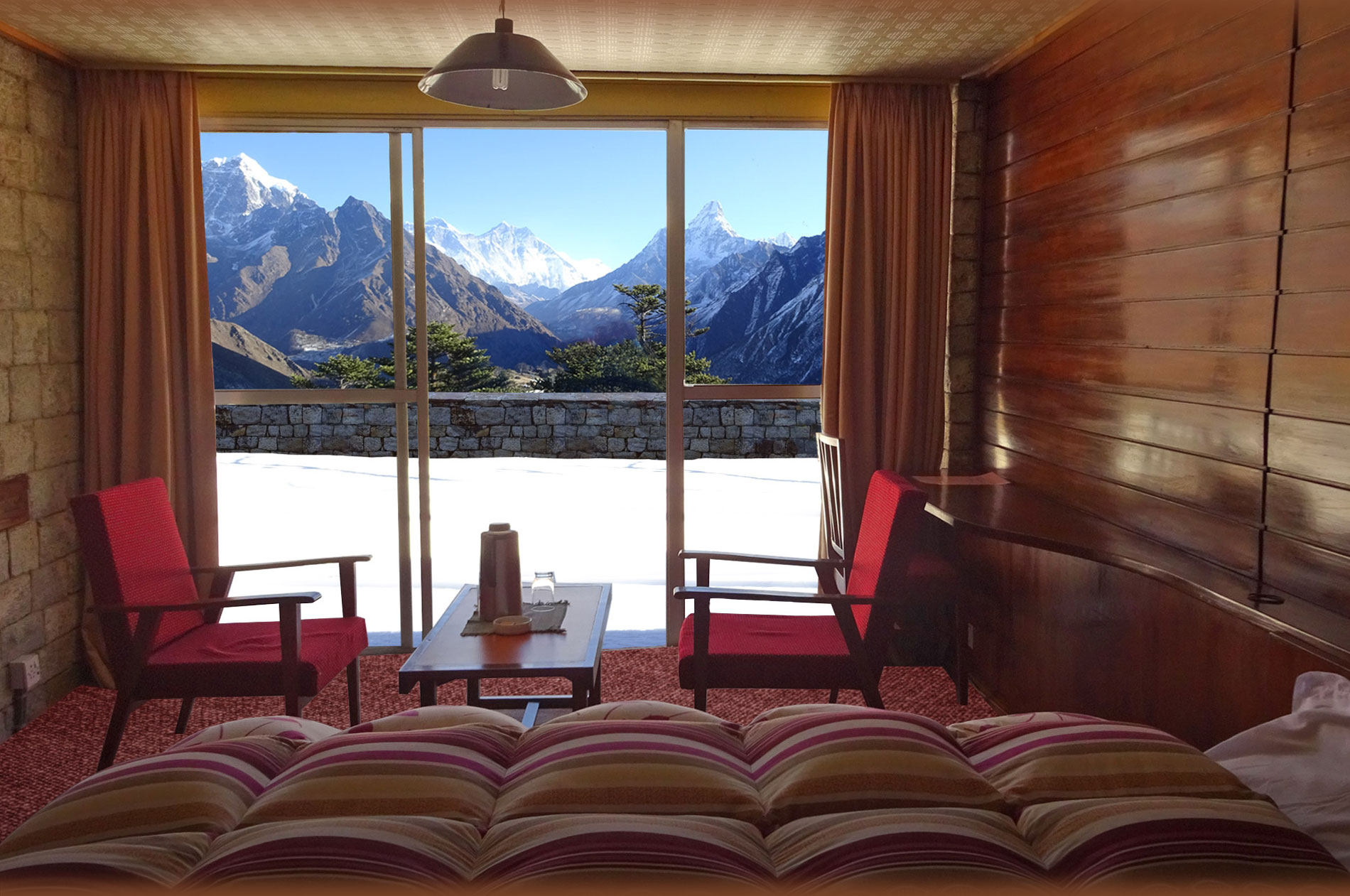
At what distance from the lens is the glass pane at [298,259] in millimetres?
3773

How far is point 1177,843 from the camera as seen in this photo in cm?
107

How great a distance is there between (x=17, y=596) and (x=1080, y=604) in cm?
332

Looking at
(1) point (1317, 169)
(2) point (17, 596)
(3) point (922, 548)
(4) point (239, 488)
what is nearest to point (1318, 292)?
(1) point (1317, 169)

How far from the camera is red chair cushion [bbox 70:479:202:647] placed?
2580 millimetres

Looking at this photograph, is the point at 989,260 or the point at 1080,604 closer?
the point at 1080,604

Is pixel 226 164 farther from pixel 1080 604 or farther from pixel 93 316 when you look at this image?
pixel 1080 604

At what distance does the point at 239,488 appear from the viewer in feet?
24.1

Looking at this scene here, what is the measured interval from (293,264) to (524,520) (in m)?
2.38

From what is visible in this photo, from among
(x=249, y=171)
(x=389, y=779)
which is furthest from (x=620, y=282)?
(x=389, y=779)

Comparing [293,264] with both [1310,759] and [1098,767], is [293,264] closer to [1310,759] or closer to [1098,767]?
[1098,767]

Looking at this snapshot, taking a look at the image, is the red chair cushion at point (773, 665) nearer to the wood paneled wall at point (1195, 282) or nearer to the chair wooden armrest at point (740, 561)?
the chair wooden armrest at point (740, 561)

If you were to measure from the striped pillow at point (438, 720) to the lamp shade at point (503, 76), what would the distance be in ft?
4.47

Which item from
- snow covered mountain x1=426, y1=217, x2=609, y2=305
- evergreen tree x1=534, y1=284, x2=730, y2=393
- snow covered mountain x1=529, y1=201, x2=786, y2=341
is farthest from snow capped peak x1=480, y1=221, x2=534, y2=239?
evergreen tree x1=534, y1=284, x2=730, y2=393

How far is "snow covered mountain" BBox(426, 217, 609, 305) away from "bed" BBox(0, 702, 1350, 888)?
763cm
